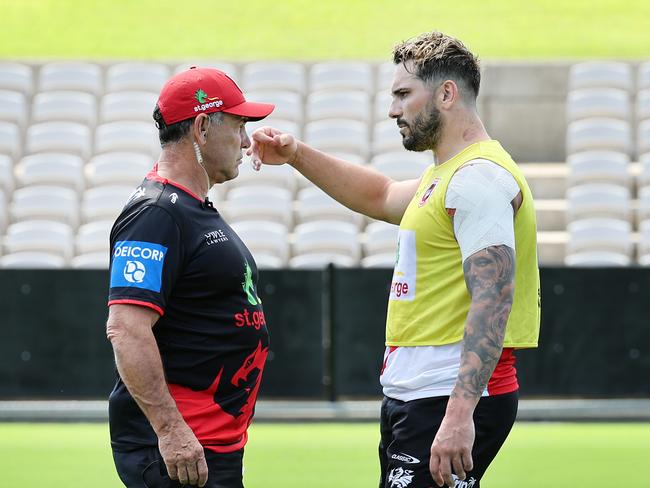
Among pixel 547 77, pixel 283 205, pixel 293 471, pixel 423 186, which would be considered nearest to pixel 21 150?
pixel 283 205

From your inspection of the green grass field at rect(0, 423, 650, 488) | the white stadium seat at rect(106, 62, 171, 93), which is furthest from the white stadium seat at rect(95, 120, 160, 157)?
the green grass field at rect(0, 423, 650, 488)

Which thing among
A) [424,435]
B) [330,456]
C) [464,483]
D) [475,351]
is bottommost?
[330,456]

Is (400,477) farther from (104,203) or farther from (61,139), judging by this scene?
(61,139)

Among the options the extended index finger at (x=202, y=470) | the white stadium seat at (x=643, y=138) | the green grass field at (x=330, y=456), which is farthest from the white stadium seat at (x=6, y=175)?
the extended index finger at (x=202, y=470)

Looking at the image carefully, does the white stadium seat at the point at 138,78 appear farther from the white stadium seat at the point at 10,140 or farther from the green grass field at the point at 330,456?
the green grass field at the point at 330,456

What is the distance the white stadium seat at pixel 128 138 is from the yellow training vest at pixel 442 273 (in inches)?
430

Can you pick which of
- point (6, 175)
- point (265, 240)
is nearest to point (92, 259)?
point (265, 240)

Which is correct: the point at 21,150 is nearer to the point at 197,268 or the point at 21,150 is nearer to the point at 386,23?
the point at 386,23

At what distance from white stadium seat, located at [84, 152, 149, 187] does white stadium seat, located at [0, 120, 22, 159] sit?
1.12 meters

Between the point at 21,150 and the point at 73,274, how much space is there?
184 inches

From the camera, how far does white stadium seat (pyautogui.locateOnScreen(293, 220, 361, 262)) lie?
1282cm

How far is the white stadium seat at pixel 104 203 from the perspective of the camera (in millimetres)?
13570

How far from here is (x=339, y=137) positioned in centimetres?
1433

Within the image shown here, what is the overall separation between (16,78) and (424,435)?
12.9 meters
